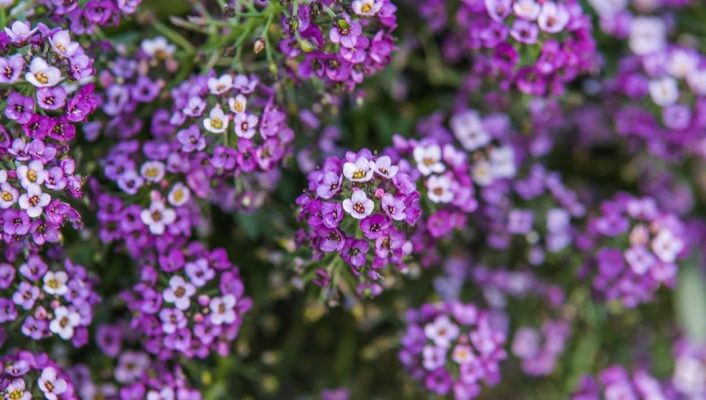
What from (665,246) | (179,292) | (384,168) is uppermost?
(665,246)

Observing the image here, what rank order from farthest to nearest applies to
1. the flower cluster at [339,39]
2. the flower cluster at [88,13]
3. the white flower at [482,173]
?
the white flower at [482,173] → the flower cluster at [88,13] → the flower cluster at [339,39]

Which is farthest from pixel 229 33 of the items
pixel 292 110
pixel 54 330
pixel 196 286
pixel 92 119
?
pixel 54 330

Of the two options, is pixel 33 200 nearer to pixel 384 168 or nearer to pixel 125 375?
pixel 125 375

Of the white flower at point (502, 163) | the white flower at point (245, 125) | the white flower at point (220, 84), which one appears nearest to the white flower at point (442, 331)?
the white flower at point (502, 163)

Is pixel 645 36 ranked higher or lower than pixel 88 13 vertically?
higher

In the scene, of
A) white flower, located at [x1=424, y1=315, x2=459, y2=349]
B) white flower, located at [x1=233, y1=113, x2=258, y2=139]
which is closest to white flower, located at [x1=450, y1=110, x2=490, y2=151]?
white flower, located at [x1=424, y1=315, x2=459, y2=349]

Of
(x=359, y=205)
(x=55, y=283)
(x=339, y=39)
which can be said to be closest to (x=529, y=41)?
(x=339, y=39)

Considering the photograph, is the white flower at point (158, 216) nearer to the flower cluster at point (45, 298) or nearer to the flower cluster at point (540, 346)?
the flower cluster at point (45, 298)
